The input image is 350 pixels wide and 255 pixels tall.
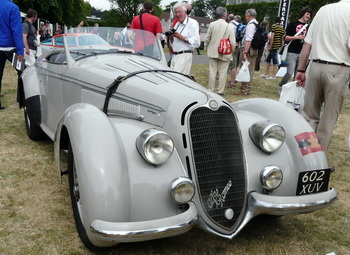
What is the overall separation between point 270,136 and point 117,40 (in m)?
2.29

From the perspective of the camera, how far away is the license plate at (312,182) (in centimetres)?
269

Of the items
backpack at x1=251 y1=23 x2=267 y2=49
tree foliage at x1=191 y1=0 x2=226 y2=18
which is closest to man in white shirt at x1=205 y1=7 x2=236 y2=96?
backpack at x1=251 y1=23 x2=267 y2=49

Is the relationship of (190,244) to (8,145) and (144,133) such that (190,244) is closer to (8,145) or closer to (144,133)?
(144,133)

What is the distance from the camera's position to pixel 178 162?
2.49 metres

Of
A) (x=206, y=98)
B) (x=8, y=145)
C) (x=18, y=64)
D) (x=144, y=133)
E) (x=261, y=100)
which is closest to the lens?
(x=144, y=133)

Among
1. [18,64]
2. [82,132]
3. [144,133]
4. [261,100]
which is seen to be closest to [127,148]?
[144,133]

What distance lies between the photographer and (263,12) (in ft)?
119

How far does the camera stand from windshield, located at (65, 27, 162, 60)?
413 centimetres

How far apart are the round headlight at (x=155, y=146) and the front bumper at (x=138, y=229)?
16.2 inches

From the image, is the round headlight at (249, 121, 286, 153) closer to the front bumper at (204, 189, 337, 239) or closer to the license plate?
the license plate

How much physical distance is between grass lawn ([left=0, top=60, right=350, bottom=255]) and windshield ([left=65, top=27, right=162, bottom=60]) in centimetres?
149

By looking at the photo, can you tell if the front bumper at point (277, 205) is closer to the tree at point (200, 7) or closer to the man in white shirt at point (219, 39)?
the man in white shirt at point (219, 39)

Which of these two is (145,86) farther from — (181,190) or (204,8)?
(204,8)

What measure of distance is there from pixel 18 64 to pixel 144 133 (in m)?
4.66
